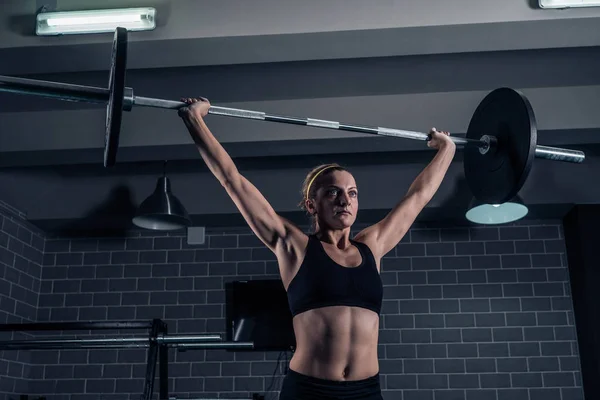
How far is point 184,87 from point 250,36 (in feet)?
3.25

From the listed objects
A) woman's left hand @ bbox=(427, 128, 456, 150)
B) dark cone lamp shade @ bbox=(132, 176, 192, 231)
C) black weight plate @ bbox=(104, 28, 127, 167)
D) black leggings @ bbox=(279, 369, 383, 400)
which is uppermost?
dark cone lamp shade @ bbox=(132, 176, 192, 231)

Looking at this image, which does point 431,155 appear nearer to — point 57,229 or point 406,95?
point 406,95

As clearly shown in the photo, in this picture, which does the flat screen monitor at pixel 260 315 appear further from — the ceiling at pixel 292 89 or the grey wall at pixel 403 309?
the ceiling at pixel 292 89

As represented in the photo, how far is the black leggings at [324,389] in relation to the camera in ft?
6.88

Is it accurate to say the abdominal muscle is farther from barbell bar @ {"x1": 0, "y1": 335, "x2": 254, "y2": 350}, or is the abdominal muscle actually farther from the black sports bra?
barbell bar @ {"x1": 0, "y1": 335, "x2": 254, "y2": 350}

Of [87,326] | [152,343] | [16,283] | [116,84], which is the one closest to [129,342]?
[152,343]

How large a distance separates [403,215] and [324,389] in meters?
0.74

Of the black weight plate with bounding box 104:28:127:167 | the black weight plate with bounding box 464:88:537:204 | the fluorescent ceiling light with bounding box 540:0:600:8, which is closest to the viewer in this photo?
the black weight plate with bounding box 104:28:127:167

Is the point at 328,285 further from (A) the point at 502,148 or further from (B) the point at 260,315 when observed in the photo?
(B) the point at 260,315

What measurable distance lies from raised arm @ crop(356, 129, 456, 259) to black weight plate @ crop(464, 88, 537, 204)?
244 mm

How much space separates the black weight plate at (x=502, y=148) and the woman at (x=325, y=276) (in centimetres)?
60

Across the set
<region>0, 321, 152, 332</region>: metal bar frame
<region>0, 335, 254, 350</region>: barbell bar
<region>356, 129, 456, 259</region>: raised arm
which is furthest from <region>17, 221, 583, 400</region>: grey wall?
<region>356, 129, 456, 259</region>: raised arm

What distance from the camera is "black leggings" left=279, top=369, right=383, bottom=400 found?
82.5 inches

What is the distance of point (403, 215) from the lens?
2572 mm
